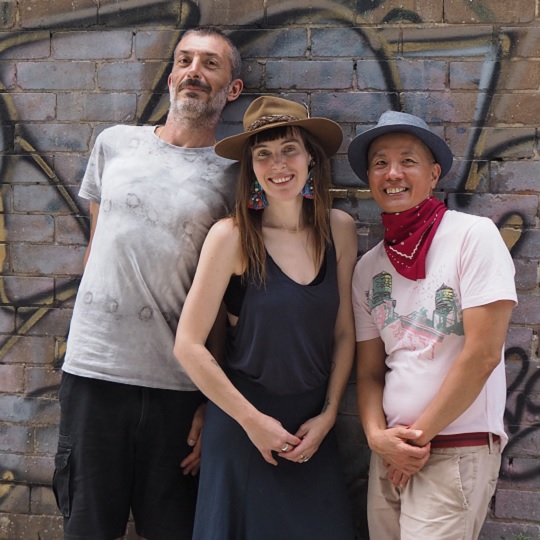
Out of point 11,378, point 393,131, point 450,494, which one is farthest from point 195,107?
point 450,494

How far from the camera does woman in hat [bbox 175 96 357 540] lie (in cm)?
231

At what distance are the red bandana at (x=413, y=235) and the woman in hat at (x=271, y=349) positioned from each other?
0.25m

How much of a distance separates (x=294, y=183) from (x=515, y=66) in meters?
1.12

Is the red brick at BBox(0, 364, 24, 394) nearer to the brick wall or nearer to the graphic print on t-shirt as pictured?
the brick wall

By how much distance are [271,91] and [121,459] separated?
5.46ft

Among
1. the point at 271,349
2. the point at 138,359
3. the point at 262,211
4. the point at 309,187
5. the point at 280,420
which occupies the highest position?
the point at 309,187

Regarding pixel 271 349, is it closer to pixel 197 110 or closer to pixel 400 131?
pixel 400 131

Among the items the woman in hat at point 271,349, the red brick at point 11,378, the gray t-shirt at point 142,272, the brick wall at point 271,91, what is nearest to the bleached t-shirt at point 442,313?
the woman in hat at point 271,349

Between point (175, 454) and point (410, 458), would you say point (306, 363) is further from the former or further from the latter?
point (175, 454)

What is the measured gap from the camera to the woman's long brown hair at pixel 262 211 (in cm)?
234

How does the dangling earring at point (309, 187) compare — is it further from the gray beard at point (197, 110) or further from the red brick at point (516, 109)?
the red brick at point (516, 109)

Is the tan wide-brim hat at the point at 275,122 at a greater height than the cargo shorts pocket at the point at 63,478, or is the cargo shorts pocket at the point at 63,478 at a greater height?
the tan wide-brim hat at the point at 275,122

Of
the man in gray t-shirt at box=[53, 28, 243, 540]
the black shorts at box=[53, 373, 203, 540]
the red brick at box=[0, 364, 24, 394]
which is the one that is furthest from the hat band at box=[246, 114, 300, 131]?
the red brick at box=[0, 364, 24, 394]

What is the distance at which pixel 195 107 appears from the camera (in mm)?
2656
